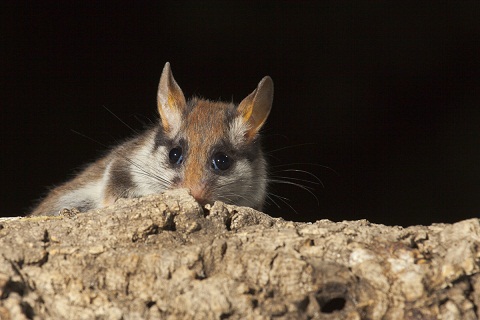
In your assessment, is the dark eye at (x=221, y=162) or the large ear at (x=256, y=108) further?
the large ear at (x=256, y=108)

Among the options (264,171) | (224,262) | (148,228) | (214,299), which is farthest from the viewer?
(264,171)

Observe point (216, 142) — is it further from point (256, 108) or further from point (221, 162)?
point (256, 108)

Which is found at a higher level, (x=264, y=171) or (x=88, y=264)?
(x=264, y=171)

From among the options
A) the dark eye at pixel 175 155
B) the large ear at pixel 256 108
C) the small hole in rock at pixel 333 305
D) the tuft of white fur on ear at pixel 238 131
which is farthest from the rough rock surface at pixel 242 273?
the large ear at pixel 256 108

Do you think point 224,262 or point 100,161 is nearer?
point 224,262

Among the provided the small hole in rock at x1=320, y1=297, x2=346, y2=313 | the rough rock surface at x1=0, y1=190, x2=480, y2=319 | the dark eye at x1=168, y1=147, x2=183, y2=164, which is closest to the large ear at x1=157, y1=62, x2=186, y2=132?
the dark eye at x1=168, y1=147, x2=183, y2=164

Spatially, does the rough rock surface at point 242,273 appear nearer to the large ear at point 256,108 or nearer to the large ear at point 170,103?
the large ear at point 170,103

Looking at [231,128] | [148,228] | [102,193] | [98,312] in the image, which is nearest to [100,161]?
[102,193]

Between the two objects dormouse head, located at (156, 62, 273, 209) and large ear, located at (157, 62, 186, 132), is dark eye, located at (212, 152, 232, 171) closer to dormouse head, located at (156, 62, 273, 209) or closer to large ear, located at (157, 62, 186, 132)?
dormouse head, located at (156, 62, 273, 209)

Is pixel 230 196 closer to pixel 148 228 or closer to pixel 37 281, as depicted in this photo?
pixel 148 228
